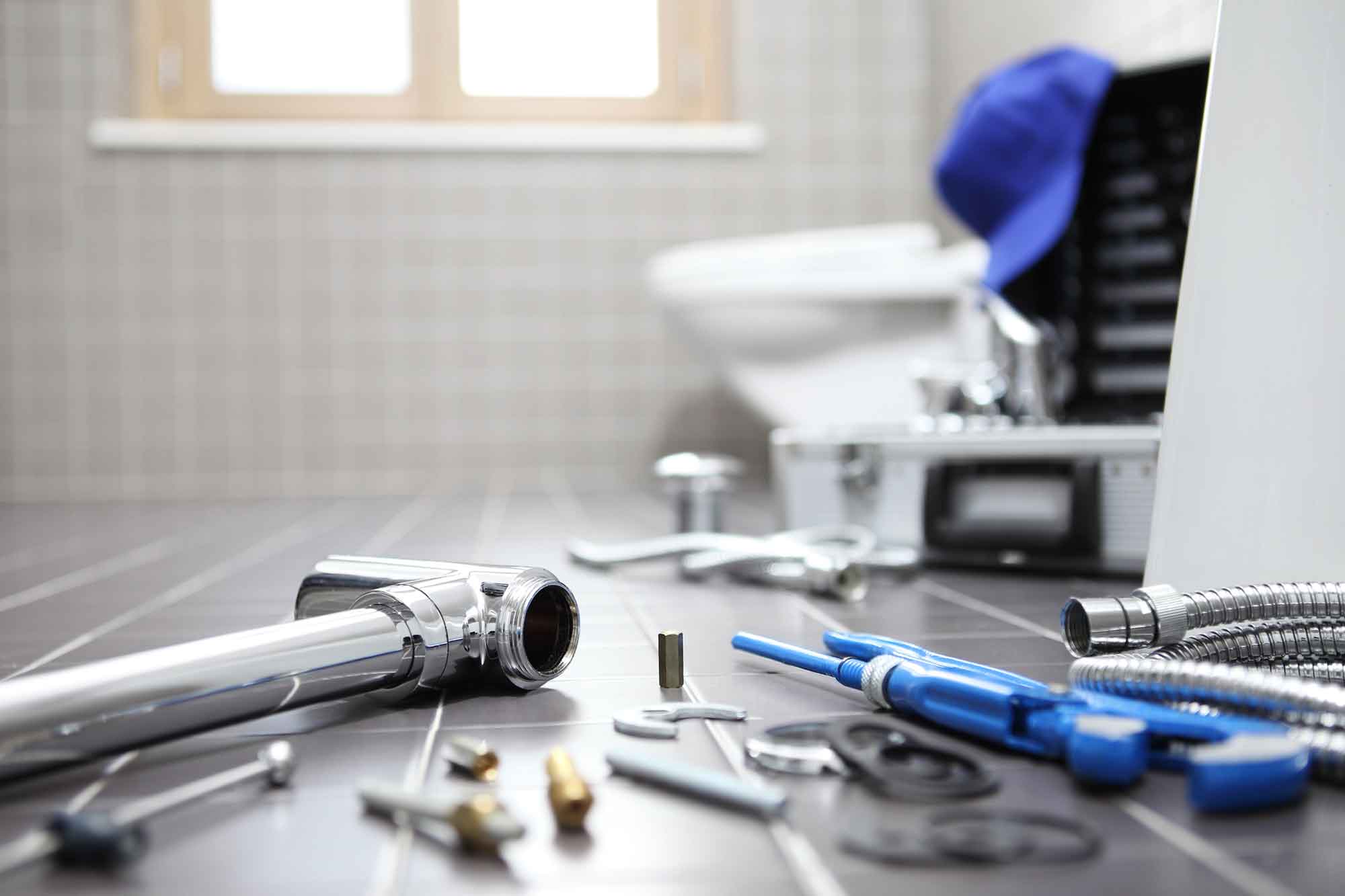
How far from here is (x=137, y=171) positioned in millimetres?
2834

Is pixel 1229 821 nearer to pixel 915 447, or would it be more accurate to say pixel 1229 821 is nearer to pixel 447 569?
pixel 447 569

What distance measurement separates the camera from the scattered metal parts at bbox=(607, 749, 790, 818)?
429 millimetres

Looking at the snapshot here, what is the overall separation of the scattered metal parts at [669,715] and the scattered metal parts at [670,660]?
0.23 ft

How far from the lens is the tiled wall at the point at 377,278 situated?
283 cm

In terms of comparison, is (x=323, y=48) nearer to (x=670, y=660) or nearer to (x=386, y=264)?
(x=386, y=264)

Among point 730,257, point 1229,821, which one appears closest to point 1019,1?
point 730,257

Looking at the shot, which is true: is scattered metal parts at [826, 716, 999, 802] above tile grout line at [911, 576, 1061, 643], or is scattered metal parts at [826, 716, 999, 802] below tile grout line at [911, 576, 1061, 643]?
above

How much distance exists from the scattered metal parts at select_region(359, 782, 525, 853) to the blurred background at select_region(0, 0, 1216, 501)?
2.53m

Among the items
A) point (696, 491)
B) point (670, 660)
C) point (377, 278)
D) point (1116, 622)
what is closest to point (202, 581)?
point (696, 491)

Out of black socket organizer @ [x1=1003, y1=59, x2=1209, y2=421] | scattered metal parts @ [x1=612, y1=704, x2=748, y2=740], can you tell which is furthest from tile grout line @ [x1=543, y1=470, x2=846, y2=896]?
black socket organizer @ [x1=1003, y1=59, x2=1209, y2=421]

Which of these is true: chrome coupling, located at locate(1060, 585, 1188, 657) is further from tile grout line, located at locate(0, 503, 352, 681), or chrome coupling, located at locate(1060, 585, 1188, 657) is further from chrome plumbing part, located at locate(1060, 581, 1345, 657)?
tile grout line, located at locate(0, 503, 352, 681)

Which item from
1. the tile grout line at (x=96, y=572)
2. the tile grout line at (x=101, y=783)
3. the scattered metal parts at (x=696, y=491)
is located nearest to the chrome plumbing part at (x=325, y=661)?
the tile grout line at (x=101, y=783)

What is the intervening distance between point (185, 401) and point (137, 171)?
22.0 inches

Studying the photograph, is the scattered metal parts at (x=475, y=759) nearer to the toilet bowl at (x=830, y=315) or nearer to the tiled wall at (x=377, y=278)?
the toilet bowl at (x=830, y=315)
